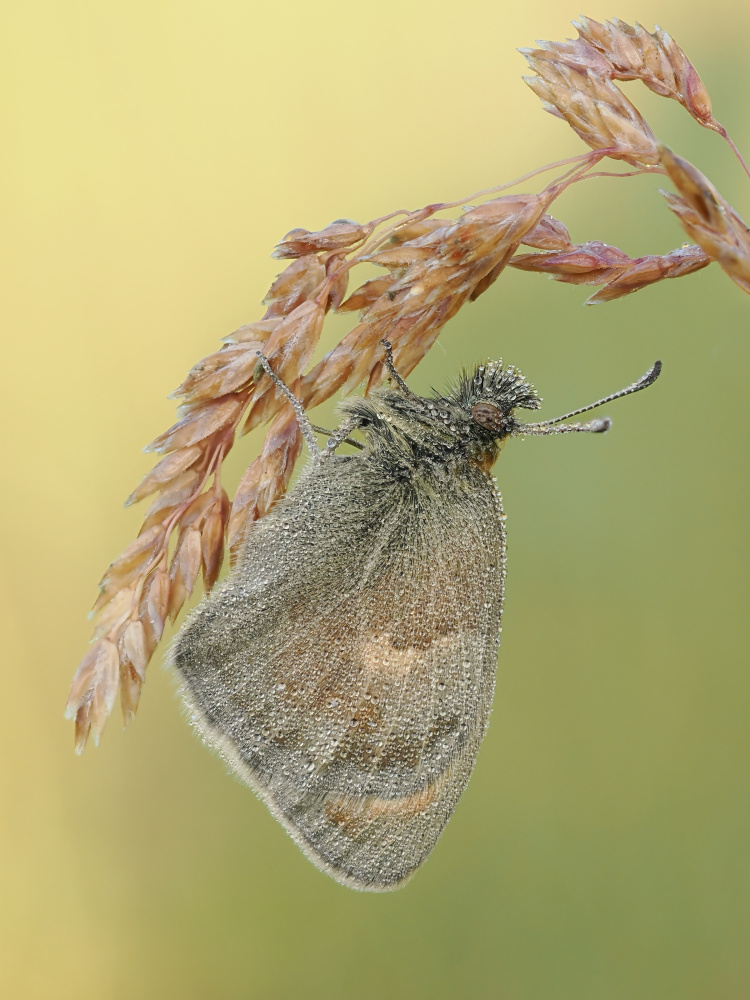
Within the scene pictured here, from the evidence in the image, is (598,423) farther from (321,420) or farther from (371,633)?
(321,420)

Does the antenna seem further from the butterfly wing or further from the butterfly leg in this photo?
the butterfly leg

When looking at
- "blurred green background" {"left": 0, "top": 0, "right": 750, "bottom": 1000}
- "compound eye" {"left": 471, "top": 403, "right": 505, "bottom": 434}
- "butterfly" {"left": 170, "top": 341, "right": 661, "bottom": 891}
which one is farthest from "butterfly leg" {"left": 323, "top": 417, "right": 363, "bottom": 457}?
"blurred green background" {"left": 0, "top": 0, "right": 750, "bottom": 1000}

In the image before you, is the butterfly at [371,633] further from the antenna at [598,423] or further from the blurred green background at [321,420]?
the blurred green background at [321,420]

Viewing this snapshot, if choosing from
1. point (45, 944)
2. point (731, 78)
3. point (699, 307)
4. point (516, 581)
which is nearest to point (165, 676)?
point (45, 944)

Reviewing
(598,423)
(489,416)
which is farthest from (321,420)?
(598,423)

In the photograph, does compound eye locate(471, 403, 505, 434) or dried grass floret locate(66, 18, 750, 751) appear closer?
dried grass floret locate(66, 18, 750, 751)

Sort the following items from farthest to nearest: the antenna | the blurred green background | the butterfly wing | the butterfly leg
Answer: the blurred green background < the butterfly leg < the butterfly wing < the antenna

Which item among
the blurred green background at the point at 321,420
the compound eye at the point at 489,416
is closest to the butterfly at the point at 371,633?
the compound eye at the point at 489,416
